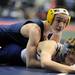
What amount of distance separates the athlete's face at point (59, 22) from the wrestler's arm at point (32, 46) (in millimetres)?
129

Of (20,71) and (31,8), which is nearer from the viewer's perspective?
(20,71)

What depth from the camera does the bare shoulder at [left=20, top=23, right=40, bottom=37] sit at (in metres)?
2.72

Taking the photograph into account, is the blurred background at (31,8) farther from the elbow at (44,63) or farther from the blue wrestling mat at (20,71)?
the elbow at (44,63)

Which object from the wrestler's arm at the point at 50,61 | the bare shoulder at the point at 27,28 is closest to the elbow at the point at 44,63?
the wrestler's arm at the point at 50,61

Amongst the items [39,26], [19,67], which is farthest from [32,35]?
[19,67]

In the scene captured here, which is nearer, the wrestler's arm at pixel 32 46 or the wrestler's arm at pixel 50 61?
the wrestler's arm at pixel 50 61

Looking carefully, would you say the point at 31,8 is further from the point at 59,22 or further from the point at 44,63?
the point at 44,63

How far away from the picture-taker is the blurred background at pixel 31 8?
7340 mm

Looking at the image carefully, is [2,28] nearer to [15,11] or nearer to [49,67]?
[49,67]

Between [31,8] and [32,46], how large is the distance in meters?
4.86

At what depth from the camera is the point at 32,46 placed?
2.71 metres

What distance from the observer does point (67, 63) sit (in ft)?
8.44

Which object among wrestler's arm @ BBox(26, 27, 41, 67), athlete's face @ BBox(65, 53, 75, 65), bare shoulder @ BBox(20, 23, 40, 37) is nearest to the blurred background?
bare shoulder @ BBox(20, 23, 40, 37)

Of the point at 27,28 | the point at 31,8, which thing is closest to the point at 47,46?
the point at 27,28
